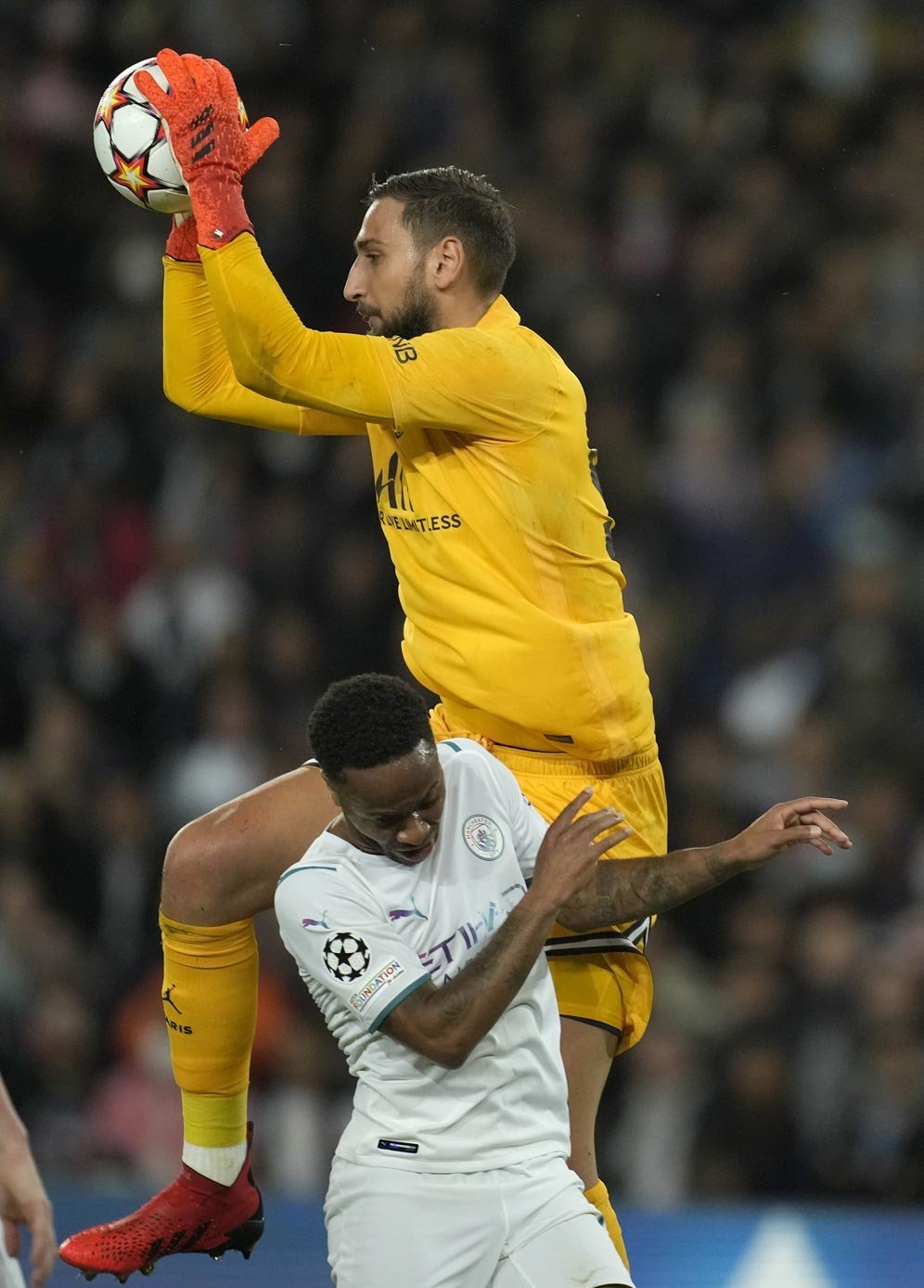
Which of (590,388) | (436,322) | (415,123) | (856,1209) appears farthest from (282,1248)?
(415,123)

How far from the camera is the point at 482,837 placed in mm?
3359

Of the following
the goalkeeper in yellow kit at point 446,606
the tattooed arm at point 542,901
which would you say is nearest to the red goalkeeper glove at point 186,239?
the goalkeeper in yellow kit at point 446,606

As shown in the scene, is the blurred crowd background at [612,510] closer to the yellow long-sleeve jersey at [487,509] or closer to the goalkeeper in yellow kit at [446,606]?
the goalkeeper in yellow kit at [446,606]

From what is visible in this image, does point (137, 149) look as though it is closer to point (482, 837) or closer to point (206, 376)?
point (206, 376)

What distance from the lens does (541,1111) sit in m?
3.26

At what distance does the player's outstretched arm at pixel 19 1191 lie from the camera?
111 inches

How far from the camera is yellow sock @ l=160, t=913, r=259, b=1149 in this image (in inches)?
155

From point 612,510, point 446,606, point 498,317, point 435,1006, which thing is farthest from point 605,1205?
point 612,510

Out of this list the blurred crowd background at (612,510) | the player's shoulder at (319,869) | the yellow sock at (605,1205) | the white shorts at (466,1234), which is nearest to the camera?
the white shorts at (466,1234)

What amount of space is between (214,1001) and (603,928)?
80cm

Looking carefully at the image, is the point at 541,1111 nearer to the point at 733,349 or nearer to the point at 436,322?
the point at 436,322

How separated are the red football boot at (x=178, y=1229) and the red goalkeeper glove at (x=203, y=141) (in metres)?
1.84

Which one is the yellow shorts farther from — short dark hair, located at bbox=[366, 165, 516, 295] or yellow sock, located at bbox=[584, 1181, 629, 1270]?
short dark hair, located at bbox=[366, 165, 516, 295]

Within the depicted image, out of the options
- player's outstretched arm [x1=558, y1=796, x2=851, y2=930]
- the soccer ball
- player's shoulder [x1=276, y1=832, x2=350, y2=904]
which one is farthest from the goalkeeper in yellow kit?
player's shoulder [x1=276, y1=832, x2=350, y2=904]
